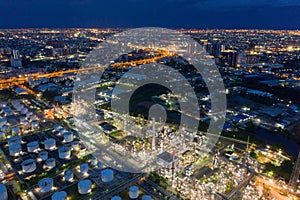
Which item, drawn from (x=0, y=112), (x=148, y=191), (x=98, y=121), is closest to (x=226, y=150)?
(x=148, y=191)

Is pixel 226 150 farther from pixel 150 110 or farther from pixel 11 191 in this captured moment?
pixel 11 191

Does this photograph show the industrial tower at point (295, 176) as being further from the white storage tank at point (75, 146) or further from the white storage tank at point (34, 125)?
the white storage tank at point (34, 125)

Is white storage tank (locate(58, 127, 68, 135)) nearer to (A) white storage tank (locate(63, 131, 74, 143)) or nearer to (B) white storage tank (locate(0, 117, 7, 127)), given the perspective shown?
(A) white storage tank (locate(63, 131, 74, 143))

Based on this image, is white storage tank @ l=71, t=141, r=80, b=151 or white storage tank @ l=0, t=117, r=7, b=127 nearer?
white storage tank @ l=71, t=141, r=80, b=151

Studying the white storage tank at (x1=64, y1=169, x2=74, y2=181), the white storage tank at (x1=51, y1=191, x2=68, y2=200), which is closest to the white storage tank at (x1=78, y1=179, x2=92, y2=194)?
the white storage tank at (x1=51, y1=191, x2=68, y2=200)

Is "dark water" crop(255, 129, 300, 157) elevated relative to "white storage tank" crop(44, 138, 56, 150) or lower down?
lower down

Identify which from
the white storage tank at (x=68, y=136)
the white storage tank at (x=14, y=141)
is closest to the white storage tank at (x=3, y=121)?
the white storage tank at (x=14, y=141)
